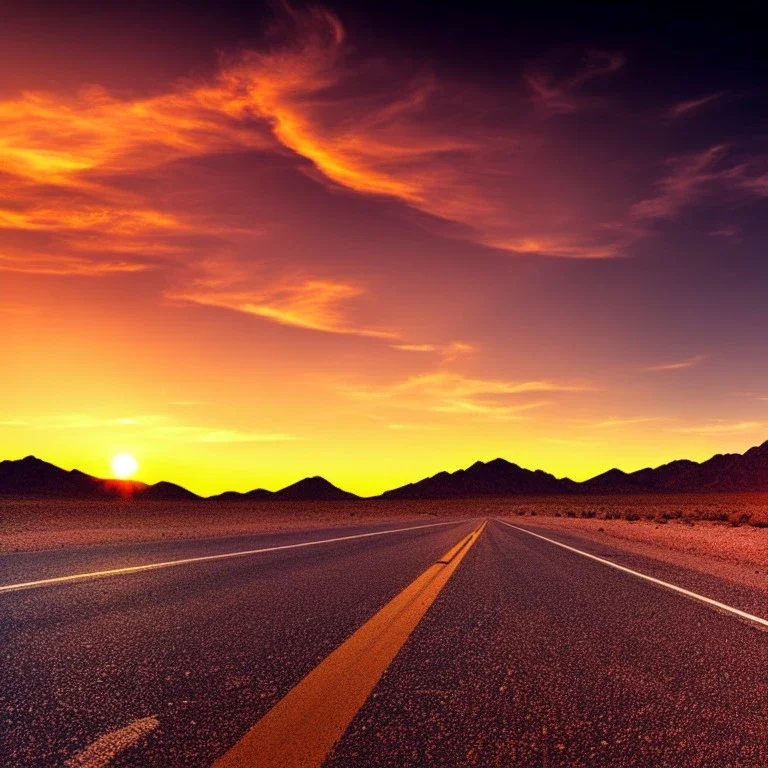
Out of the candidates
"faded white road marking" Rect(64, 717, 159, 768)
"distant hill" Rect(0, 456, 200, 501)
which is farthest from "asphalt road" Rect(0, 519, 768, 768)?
"distant hill" Rect(0, 456, 200, 501)

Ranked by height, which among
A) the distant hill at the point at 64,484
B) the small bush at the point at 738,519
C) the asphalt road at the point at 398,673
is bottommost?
the small bush at the point at 738,519

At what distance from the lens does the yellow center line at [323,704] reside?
2.55 meters

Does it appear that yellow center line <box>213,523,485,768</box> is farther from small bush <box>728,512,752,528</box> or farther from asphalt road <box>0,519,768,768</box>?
small bush <box>728,512,752,528</box>

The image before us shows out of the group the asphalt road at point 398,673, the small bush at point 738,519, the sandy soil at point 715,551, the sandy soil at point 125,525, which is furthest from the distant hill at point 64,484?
the asphalt road at point 398,673

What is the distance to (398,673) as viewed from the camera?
12.5 feet

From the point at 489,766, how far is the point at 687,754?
0.89 m

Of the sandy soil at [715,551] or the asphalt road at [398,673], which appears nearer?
the asphalt road at [398,673]

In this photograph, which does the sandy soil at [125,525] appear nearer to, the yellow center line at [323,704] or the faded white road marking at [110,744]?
the yellow center line at [323,704]

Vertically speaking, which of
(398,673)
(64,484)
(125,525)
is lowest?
(125,525)

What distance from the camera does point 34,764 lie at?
2459 mm

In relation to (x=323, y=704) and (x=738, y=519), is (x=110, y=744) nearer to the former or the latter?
(x=323, y=704)

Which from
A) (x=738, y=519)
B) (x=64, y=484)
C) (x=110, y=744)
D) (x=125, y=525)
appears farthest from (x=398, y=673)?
(x=64, y=484)

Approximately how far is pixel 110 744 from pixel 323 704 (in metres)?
0.98

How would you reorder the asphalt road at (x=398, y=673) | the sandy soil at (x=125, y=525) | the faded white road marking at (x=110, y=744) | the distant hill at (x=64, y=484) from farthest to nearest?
1. the distant hill at (x=64, y=484)
2. the sandy soil at (x=125, y=525)
3. the asphalt road at (x=398, y=673)
4. the faded white road marking at (x=110, y=744)
